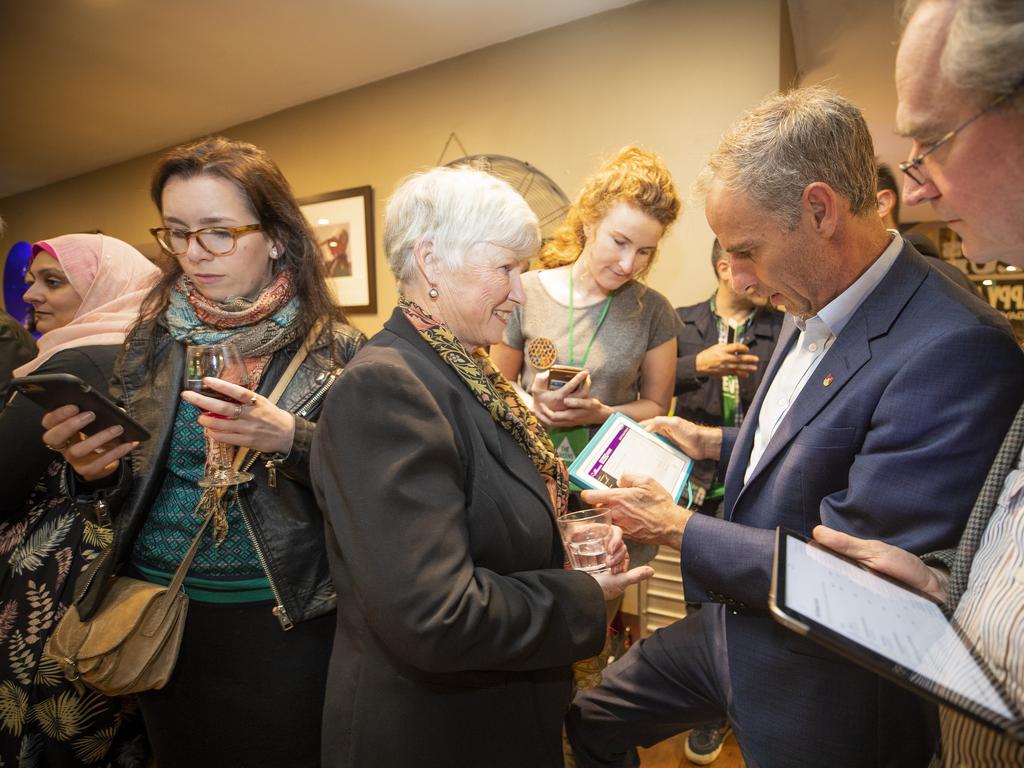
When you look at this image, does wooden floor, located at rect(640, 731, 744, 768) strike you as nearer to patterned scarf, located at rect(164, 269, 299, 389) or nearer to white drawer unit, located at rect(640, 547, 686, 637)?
white drawer unit, located at rect(640, 547, 686, 637)

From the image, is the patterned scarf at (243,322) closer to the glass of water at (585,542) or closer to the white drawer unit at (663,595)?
the glass of water at (585,542)

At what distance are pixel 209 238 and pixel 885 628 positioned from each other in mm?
1518

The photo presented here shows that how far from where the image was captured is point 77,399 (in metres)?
1.21

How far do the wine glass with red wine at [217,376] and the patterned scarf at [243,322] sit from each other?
153 mm

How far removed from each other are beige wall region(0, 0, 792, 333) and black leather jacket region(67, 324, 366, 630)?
7.57 ft

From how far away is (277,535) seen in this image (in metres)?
1.32

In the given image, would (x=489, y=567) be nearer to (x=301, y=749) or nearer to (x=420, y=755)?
(x=420, y=755)

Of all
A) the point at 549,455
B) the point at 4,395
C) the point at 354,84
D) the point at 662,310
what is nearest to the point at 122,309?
the point at 4,395

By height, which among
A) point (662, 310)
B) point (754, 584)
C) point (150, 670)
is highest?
point (662, 310)

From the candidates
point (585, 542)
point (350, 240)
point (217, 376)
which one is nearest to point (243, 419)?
point (217, 376)

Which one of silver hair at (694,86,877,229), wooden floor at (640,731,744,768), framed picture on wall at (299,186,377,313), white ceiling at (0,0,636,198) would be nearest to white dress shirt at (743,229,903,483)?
silver hair at (694,86,877,229)

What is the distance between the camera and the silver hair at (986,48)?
0.72m

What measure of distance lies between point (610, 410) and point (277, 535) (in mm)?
1036

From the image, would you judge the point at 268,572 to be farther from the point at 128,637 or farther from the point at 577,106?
the point at 577,106
